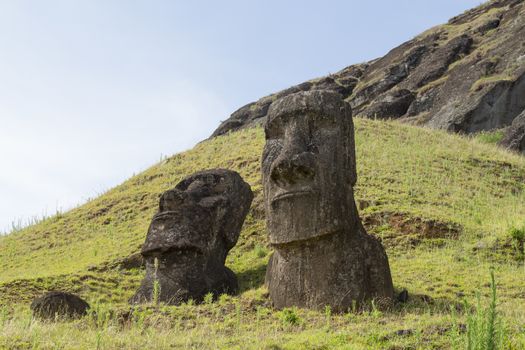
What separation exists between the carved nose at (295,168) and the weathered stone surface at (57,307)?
129 inches

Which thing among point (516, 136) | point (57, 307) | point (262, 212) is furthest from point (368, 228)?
point (516, 136)

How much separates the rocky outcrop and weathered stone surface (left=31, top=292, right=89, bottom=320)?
17523mm

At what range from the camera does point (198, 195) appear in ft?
40.4

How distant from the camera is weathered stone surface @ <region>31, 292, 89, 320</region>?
984cm

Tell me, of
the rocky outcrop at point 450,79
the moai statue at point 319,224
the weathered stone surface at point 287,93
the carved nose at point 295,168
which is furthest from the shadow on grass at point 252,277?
the weathered stone surface at point 287,93

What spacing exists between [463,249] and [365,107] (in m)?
24.2

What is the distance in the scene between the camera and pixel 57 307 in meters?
9.97

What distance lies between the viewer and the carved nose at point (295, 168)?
371 inches

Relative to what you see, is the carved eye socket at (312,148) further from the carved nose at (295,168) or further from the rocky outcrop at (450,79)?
the rocky outcrop at (450,79)

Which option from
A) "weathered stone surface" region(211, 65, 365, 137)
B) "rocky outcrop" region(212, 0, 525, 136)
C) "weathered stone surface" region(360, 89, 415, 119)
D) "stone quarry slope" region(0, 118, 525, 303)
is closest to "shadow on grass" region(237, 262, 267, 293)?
"stone quarry slope" region(0, 118, 525, 303)

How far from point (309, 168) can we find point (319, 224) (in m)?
0.75

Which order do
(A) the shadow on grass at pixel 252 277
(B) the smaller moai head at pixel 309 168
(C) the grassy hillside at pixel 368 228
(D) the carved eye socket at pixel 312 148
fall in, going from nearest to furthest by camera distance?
(C) the grassy hillside at pixel 368 228
(B) the smaller moai head at pixel 309 168
(D) the carved eye socket at pixel 312 148
(A) the shadow on grass at pixel 252 277

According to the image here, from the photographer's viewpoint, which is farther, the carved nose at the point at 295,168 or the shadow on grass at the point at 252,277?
the shadow on grass at the point at 252,277

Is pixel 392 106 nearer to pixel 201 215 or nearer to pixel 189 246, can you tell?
pixel 201 215
